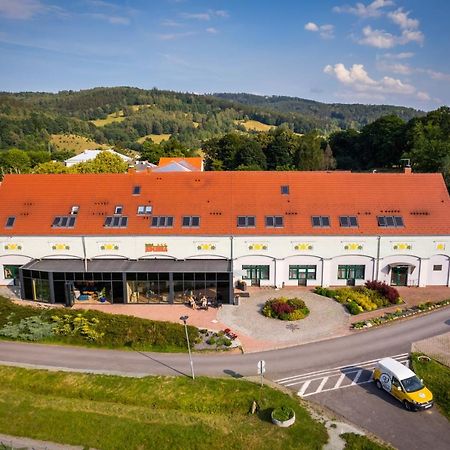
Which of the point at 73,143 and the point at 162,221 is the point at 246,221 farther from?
the point at 73,143

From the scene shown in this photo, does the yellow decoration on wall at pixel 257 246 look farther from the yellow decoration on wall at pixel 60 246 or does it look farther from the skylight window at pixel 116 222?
the yellow decoration on wall at pixel 60 246

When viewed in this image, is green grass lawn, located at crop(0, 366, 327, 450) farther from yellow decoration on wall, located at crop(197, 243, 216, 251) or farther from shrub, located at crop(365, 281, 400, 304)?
shrub, located at crop(365, 281, 400, 304)

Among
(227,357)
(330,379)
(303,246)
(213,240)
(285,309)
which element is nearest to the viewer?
(330,379)

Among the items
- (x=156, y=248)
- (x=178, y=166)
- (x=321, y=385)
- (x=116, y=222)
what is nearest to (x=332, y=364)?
(x=321, y=385)

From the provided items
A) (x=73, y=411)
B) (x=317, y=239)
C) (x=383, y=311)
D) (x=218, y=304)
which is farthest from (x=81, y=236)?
(x=383, y=311)

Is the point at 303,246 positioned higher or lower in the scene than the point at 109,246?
lower

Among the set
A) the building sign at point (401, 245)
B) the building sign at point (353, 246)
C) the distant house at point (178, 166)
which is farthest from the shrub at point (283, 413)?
the distant house at point (178, 166)
